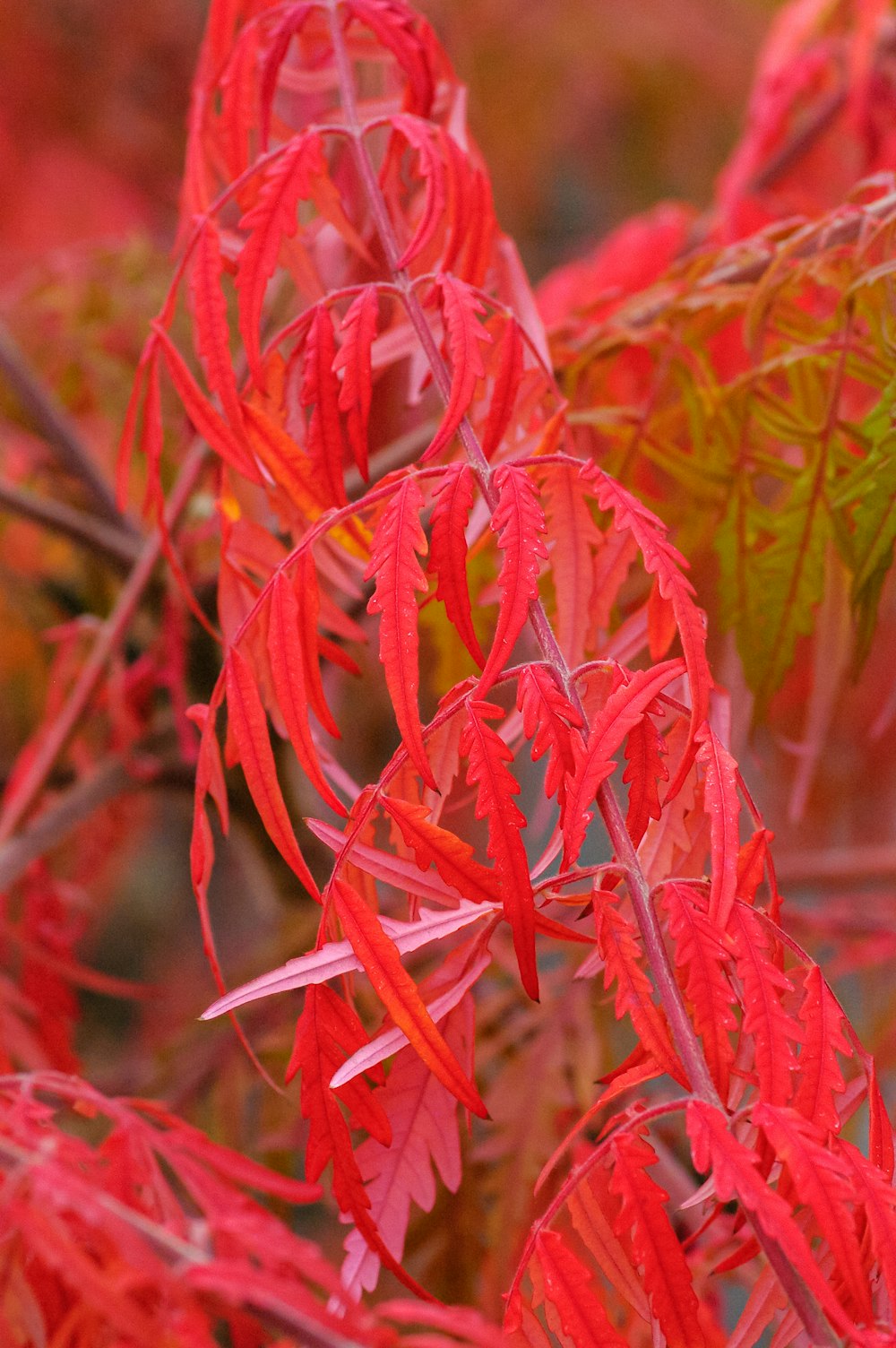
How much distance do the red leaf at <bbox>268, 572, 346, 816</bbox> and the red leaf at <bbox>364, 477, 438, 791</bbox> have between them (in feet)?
0.08

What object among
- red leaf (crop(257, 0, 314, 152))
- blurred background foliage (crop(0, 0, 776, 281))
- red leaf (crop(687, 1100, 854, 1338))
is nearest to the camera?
red leaf (crop(687, 1100, 854, 1338))

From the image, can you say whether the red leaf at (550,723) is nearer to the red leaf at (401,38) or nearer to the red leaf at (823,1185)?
the red leaf at (823,1185)

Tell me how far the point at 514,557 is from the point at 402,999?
0.09m

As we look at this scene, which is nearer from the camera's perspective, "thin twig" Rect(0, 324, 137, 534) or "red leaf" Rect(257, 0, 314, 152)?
"red leaf" Rect(257, 0, 314, 152)

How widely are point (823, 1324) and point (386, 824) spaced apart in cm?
26

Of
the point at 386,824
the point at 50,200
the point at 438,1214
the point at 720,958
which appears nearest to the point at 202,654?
the point at 386,824

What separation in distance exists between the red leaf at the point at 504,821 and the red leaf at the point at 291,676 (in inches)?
1.5

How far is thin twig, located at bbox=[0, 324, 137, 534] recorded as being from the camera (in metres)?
0.53

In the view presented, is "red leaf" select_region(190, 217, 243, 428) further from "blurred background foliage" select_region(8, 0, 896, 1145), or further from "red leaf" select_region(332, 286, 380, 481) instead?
"blurred background foliage" select_region(8, 0, 896, 1145)

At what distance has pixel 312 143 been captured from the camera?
30cm

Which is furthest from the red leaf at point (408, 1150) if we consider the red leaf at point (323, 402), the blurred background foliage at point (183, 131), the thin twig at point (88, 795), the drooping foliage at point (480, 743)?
the blurred background foliage at point (183, 131)

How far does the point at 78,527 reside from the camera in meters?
0.53

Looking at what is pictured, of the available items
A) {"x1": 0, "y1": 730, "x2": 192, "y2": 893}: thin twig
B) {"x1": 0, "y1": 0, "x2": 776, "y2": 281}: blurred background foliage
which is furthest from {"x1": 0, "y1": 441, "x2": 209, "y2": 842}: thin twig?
{"x1": 0, "y1": 0, "x2": 776, "y2": 281}: blurred background foliage

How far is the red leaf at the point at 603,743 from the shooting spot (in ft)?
0.76
